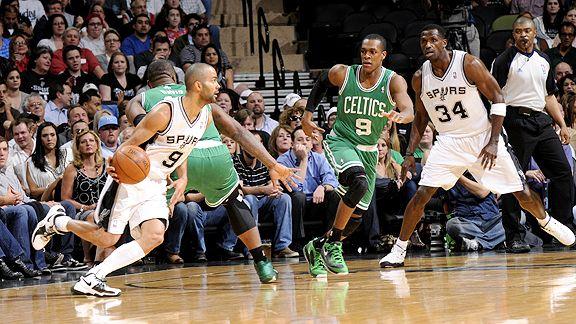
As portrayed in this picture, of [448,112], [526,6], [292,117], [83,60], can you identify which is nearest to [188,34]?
[83,60]

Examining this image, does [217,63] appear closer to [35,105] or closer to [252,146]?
[35,105]

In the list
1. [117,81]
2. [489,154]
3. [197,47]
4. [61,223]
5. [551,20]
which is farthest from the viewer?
[551,20]

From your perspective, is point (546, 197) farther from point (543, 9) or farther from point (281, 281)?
point (543, 9)

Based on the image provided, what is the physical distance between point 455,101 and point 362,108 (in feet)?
2.48

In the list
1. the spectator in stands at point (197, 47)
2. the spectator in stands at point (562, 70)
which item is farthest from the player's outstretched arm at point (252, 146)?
the spectator in stands at point (562, 70)

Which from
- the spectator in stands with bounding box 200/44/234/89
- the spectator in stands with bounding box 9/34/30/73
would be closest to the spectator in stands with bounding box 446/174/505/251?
the spectator in stands with bounding box 200/44/234/89

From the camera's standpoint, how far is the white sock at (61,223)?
23.7 feet

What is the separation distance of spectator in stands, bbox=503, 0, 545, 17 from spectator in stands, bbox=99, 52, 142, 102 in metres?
6.25

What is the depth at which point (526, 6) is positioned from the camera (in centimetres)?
1595

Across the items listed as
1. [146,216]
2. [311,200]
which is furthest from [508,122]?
[146,216]

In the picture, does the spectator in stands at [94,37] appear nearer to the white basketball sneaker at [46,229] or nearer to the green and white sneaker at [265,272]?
the white basketball sneaker at [46,229]

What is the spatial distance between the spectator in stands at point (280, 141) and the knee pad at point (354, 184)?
3127mm

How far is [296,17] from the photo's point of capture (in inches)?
651

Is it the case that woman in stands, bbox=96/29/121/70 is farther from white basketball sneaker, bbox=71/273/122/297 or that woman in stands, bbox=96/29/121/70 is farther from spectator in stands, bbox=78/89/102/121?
white basketball sneaker, bbox=71/273/122/297
